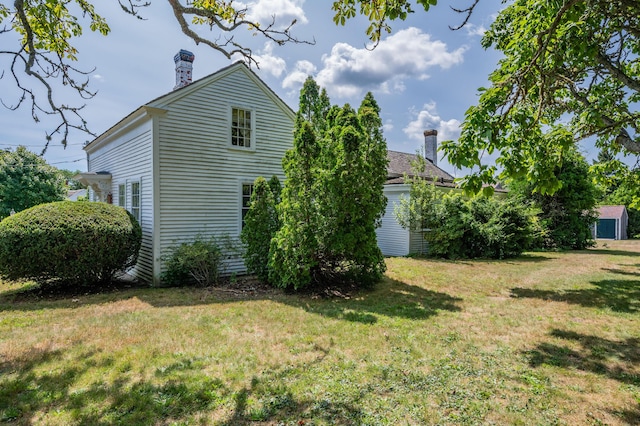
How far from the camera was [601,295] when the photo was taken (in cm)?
755

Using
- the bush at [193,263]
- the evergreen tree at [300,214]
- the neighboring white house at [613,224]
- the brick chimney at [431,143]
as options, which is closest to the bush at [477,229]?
the brick chimney at [431,143]

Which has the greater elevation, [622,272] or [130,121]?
[130,121]

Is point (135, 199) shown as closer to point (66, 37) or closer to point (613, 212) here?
point (66, 37)

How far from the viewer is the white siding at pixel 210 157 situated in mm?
8930

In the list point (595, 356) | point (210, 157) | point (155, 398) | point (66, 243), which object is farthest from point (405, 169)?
point (155, 398)

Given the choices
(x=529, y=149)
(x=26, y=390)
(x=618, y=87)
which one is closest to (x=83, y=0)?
(x=26, y=390)

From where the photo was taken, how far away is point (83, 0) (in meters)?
5.33

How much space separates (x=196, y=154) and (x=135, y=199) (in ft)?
8.61

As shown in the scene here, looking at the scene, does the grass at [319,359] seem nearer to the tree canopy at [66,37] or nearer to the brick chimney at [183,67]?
the tree canopy at [66,37]

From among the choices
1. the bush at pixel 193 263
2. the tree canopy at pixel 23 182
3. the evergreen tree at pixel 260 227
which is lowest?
the bush at pixel 193 263

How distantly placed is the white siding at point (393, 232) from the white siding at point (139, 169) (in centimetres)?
996

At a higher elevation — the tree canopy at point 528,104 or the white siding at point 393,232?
the tree canopy at point 528,104

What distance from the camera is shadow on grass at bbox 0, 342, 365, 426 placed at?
2.91 meters

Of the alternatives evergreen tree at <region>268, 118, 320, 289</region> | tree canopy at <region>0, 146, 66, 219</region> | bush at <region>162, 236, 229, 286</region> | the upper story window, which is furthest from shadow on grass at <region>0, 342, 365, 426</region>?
tree canopy at <region>0, 146, 66, 219</region>
